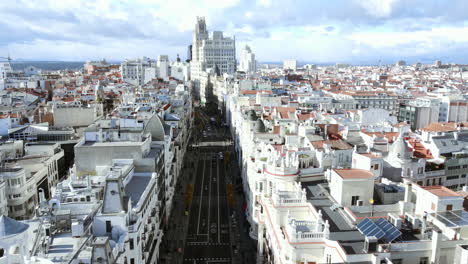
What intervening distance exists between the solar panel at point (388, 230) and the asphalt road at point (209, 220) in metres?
29.4

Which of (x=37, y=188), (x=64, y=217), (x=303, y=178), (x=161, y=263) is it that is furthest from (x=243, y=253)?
(x=37, y=188)

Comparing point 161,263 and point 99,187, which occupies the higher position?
point 99,187

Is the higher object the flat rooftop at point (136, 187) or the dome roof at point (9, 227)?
the dome roof at point (9, 227)

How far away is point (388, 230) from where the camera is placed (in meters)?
37.2

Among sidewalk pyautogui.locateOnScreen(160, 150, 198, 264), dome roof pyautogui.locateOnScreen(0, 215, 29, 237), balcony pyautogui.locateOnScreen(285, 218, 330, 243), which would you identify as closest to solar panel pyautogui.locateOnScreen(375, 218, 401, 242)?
balcony pyautogui.locateOnScreen(285, 218, 330, 243)

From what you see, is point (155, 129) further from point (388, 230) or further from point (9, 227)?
point (388, 230)

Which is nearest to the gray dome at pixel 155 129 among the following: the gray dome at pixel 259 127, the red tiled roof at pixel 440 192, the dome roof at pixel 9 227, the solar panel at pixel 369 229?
the gray dome at pixel 259 127

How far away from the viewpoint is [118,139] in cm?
6781

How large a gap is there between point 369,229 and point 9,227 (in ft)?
102

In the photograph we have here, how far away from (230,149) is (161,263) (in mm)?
71598

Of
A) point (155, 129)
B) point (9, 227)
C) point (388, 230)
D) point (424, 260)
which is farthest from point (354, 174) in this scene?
point (155, 129)

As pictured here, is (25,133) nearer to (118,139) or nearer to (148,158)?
(118,139)

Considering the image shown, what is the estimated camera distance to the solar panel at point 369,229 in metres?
36.6

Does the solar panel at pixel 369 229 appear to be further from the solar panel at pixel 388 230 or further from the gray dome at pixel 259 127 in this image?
the gray dome at pixel 259 127
